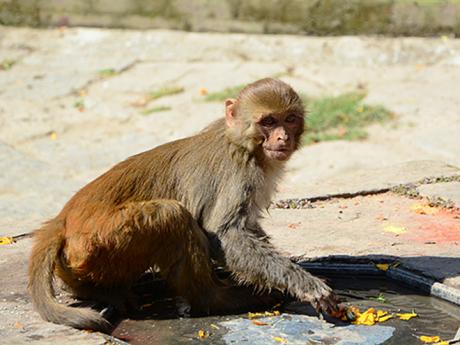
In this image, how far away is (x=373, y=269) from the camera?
6473mm

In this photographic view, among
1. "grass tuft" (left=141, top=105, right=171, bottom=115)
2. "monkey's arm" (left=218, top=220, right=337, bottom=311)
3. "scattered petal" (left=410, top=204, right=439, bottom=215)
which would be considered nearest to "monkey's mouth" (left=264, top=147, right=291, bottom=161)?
"monkey's arm" (left=218, top=220, right=337, bottom=311)

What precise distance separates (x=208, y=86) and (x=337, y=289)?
668 centimetres

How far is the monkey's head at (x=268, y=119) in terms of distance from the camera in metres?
6.00

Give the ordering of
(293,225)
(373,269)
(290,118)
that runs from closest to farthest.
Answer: (290,118) < (373,269) < (293,225)

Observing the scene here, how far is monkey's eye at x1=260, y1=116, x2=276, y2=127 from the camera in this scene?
6039mm

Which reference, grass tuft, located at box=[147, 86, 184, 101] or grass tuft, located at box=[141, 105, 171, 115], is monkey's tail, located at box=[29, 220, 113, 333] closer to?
grass tuft, located at box=[141, 105, 171, 115]

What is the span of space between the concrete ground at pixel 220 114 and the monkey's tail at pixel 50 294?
2.7 inches

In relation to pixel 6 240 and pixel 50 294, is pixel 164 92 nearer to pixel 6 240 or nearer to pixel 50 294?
pixel 6 240

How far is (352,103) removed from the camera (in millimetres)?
11609

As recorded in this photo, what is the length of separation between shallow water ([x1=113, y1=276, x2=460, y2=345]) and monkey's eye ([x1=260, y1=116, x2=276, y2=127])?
113 cm

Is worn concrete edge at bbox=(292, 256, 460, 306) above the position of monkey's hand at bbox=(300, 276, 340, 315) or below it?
below

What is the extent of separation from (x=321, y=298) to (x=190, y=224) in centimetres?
88

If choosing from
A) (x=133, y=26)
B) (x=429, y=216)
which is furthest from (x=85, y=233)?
(x=133, y=26)

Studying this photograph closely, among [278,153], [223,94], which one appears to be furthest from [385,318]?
[223,94]
